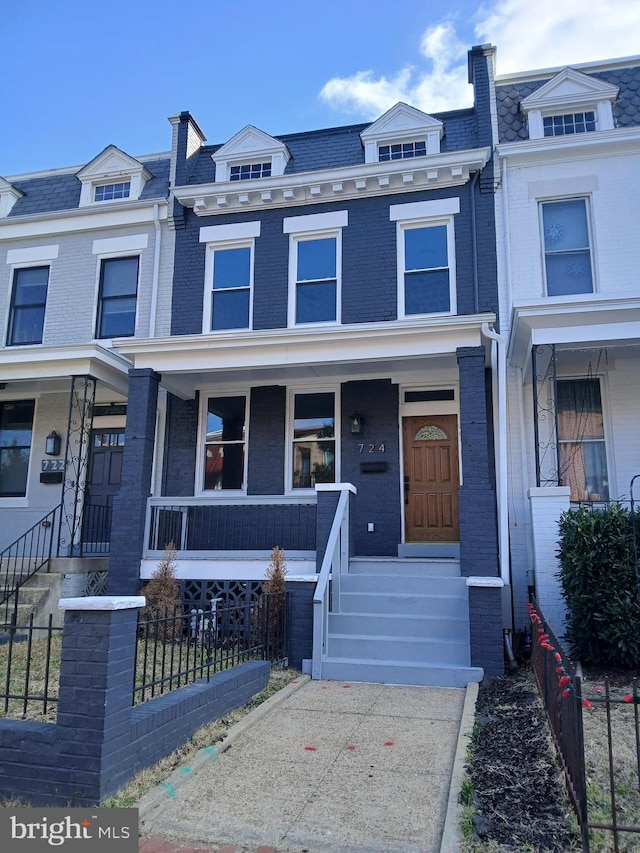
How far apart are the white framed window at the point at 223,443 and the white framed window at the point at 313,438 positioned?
86 centimetres

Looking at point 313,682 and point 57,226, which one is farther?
point 57,226

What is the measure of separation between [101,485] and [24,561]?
6.70ft

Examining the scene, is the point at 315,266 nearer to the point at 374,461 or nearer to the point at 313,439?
the point at 313,439

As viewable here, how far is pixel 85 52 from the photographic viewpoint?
1067 cm

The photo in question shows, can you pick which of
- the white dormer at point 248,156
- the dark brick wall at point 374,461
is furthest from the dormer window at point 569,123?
the dark brick wall at point 374,461

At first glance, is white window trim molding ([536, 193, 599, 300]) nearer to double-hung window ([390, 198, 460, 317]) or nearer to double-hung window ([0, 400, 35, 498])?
double-hung window ([390, 198, 460, 317])

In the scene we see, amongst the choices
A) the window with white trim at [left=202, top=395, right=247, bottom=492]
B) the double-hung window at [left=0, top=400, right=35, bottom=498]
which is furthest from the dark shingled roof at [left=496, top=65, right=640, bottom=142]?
the double-hung window at [left=0, top=400, right=35, bottom=498]

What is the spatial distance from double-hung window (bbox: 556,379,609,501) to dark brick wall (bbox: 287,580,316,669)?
14.5 feet

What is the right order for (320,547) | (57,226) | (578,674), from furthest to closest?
(57,226), (320,547), (578,674)

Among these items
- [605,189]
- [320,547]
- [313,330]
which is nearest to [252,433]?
[313,330]

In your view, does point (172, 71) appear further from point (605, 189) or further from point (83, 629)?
point (83, 629)

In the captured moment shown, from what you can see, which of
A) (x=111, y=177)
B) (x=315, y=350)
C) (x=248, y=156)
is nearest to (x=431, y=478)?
(x=315, y=350)

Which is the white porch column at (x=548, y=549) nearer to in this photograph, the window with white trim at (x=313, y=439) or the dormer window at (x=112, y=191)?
the window with white trim at (x=313, y=439)

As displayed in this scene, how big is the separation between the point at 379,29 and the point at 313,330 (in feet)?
15.0
